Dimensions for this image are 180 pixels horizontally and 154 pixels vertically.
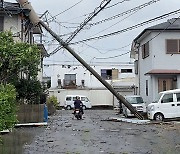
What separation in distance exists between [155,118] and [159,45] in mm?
8157

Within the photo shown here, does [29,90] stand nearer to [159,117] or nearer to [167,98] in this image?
[159,117]

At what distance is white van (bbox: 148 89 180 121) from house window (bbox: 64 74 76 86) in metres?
38.2

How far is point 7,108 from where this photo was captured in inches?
444

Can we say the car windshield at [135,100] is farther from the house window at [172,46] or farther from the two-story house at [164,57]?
the house window at [172,46]

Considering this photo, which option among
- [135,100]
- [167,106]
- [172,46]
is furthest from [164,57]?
[167,106]

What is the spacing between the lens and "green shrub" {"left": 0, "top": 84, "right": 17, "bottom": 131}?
10.8 m

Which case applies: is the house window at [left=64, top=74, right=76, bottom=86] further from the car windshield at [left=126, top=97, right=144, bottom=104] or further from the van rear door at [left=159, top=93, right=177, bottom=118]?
the van rear door at [left=159, top=93, right=177, bottom=118]

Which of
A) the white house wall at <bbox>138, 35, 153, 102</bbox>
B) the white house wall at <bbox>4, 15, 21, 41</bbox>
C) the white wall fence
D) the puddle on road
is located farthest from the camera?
the white wall fence

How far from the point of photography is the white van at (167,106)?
86.9 ft

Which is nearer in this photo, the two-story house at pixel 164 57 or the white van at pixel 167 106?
the white van at pixel 167 106

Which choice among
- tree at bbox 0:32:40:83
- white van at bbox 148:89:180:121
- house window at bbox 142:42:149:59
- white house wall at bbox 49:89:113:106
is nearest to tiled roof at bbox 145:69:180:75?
house window at bbox 142:42:149:59

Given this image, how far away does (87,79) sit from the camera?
219ft

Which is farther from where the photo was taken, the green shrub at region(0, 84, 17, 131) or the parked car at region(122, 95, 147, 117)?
the parked car at region(122, 95, 147, 117)

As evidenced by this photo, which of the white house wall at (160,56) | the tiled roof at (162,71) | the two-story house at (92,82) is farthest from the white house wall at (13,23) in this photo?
the two-story house at (92,82)
